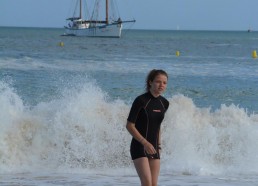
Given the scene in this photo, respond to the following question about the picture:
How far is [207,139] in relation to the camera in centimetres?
1000

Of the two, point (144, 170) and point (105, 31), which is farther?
point (105, 31)

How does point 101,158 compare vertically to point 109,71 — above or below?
below

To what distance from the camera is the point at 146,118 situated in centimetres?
489

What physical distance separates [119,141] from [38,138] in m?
1.35

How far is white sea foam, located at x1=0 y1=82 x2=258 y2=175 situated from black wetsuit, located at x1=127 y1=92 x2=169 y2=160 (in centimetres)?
364

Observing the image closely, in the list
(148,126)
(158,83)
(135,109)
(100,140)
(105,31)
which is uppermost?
(105,31)

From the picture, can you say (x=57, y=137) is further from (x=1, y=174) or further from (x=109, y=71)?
(x=109, y=71)

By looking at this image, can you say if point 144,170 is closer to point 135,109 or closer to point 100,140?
point 135,109

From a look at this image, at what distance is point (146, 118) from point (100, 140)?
4799 millimetres

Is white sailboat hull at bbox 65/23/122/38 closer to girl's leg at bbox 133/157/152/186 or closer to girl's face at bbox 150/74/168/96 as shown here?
girl's face at bbox 150/74/168/96

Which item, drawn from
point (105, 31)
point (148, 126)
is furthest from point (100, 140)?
point (105, 31)

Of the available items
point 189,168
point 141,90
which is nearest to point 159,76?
point 189,168

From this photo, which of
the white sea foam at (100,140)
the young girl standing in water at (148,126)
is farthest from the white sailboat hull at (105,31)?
the young girl standing in water at (148,126)

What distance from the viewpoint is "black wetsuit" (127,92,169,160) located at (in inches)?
191
